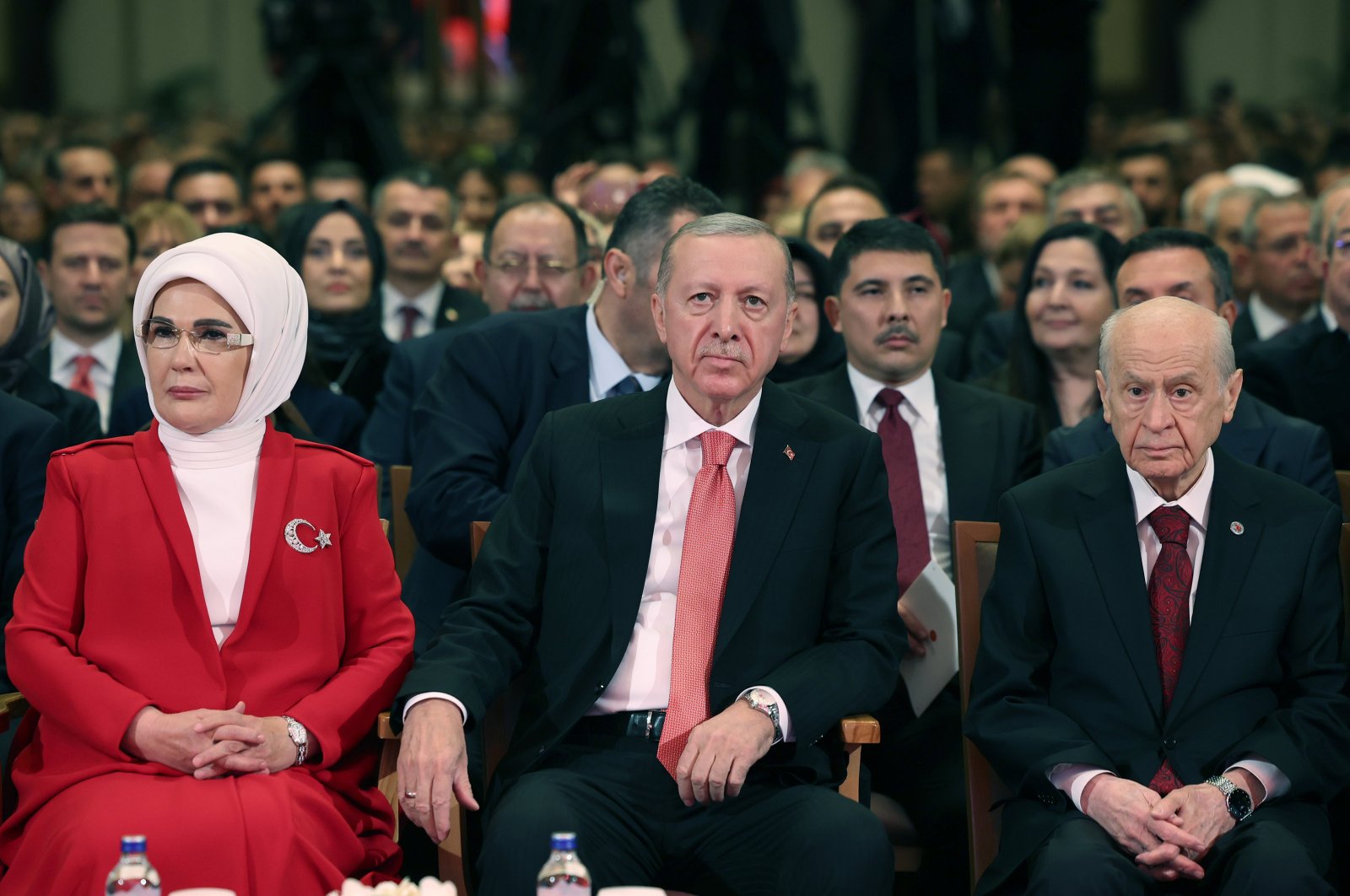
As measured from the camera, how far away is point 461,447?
4066 millimetres

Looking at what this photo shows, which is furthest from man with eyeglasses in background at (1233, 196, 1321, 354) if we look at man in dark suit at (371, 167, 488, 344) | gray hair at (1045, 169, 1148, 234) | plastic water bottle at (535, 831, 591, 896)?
plastic water bottle at (535, 831, 591, 896)

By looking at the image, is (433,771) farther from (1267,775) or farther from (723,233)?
(1267,775)

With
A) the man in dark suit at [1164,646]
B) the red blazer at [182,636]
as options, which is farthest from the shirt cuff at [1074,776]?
the red blazer at [182,636]

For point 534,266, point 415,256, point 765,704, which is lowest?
point 765,704

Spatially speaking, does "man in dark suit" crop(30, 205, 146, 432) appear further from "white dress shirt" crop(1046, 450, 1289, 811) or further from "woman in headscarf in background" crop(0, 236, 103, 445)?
"white dress shirt" crop(1046, 450, 1289, 811)

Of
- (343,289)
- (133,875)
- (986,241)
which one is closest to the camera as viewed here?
(133,875)

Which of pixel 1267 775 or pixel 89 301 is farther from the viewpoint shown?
pixel 89 301

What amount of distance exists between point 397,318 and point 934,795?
3395mm

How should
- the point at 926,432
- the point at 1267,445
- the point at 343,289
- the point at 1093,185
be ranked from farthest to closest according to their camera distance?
the point at 1093,185 < the point at 343,289 < the point at 926,432 < the point at 1267,445

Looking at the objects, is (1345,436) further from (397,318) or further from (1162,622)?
(397,318)

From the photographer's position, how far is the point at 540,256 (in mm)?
5508

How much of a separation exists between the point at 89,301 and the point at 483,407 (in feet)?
6.95

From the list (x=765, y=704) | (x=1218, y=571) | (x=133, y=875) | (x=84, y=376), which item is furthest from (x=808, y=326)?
(x=133, y=875)

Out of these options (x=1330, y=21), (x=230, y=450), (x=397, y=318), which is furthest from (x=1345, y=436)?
(x=1330, y=21)
